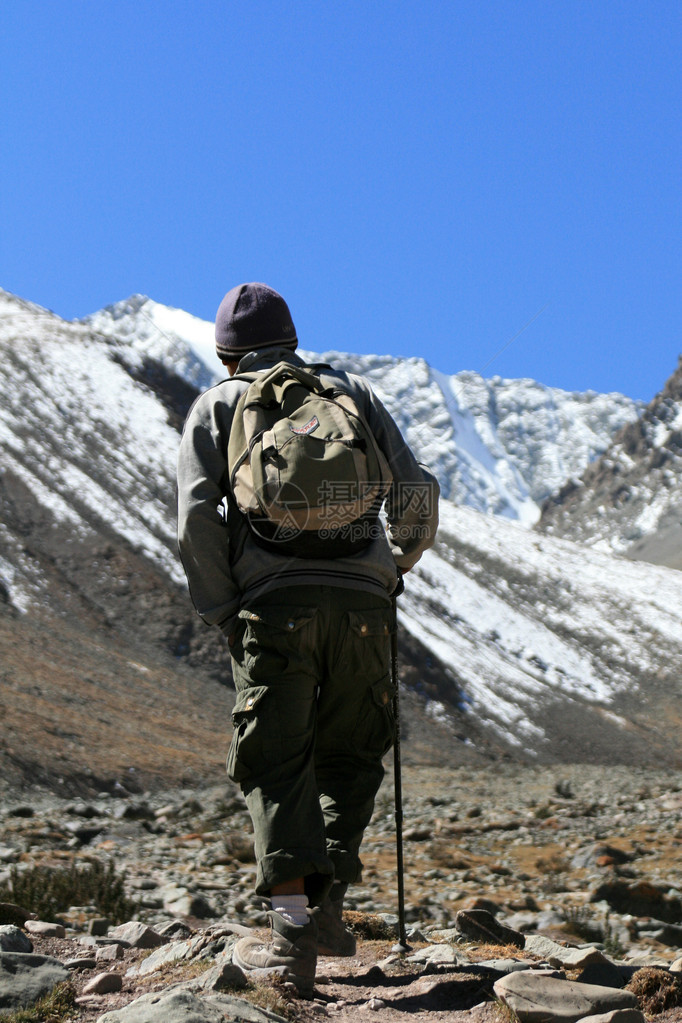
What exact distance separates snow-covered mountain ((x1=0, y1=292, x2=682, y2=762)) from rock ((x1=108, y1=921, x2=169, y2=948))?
16.6m

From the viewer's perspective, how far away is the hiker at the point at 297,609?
364 cm

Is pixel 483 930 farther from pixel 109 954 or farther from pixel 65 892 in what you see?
Result: pixel 65 892

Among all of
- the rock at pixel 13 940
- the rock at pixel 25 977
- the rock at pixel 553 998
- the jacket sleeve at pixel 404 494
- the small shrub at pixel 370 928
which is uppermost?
the jacket sleeve at pixel 404 494

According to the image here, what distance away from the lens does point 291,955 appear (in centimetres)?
358

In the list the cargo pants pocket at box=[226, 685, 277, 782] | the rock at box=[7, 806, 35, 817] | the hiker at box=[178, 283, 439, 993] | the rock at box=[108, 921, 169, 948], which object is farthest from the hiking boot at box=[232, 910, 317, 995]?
the rock at box=[7, 806, 35, 817]

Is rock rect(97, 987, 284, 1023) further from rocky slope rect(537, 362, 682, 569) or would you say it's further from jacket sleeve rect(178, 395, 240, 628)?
rocky slope rect(537, 362, 682, 569)

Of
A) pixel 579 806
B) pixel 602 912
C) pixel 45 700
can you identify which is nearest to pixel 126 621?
pixel 45 700

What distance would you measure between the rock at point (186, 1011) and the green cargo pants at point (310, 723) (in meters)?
0.48

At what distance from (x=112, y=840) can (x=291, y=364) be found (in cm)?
817

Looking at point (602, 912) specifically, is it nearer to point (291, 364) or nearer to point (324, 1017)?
point (324, 1017)

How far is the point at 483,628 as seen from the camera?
44.9m

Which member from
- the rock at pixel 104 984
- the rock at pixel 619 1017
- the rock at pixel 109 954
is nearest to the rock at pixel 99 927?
the rock at pixel 109 954

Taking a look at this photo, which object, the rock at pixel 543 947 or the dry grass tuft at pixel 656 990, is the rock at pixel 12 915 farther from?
the dry grass tuft at pixel 656 990

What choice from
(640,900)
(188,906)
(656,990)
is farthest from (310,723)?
(640,900)
